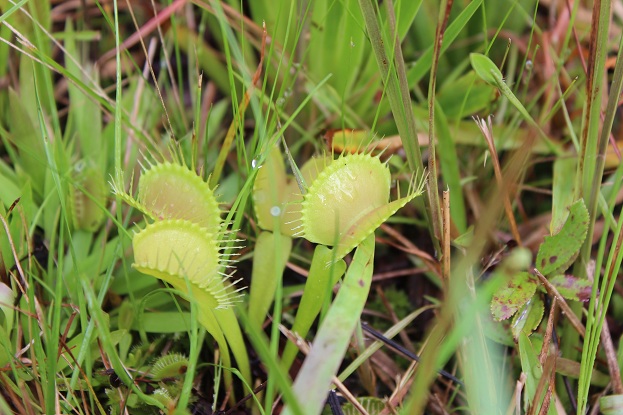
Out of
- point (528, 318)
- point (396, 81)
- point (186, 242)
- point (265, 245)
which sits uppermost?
point (396, 81)

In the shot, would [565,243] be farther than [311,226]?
Yes

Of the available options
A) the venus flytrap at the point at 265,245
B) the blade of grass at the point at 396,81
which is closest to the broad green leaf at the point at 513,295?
the blade of grass at the point at 396,81

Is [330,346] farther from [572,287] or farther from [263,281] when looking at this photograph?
[572,287]

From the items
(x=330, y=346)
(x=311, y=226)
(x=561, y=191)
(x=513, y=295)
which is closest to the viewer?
(x=330, y=346)

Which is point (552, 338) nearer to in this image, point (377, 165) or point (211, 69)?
point (377, 165)

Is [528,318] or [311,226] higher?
[311,226]

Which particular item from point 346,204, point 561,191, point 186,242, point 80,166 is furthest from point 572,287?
point 80,166

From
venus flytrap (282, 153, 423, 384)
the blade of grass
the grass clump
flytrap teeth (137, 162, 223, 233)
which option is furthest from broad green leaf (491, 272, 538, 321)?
flytrap teeth (137, 162, 223, 233)

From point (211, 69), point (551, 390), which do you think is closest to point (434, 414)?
point (551, 390)

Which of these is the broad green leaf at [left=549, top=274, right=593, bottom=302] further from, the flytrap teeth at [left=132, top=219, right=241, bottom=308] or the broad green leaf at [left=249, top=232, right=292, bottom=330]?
the flytrap teeth at [left=132, top=219, right=241, bottom=308]
